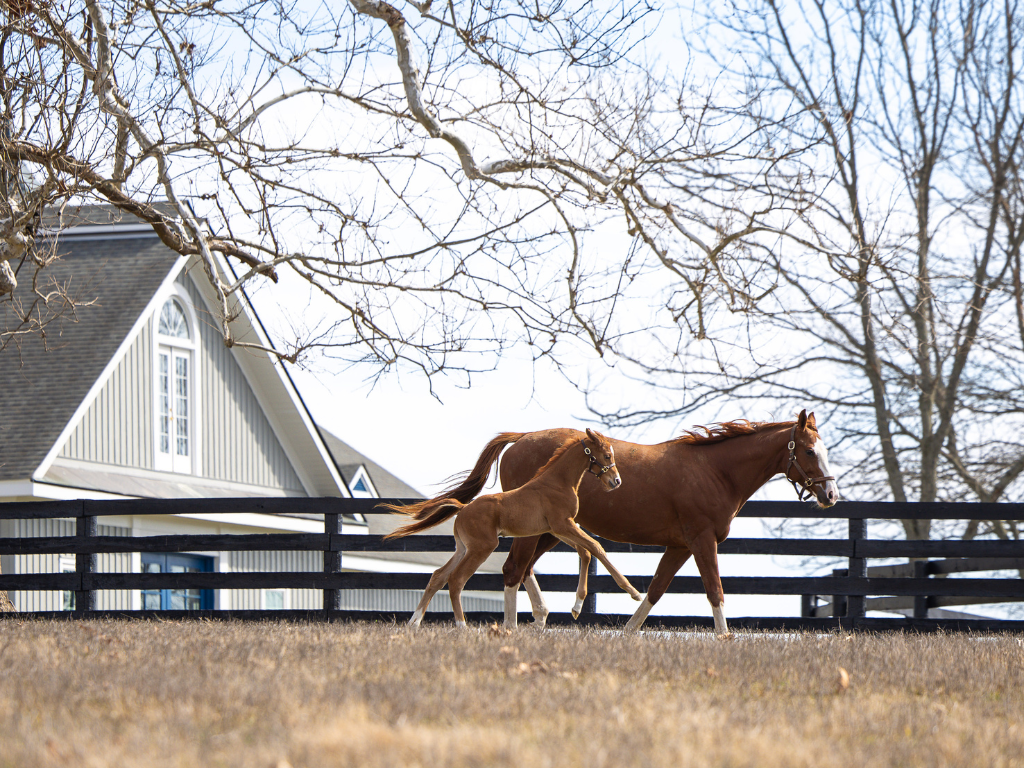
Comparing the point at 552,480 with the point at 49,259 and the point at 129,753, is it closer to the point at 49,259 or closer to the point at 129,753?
the point at 129,753

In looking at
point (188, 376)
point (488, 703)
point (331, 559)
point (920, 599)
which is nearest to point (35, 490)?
point (188, 376)

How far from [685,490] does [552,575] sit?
307 cm

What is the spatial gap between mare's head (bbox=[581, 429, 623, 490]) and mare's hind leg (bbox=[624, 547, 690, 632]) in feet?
4.63

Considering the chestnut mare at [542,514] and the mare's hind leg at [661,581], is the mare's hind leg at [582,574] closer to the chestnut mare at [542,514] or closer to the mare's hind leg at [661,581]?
the chestnut mare at [542,514]

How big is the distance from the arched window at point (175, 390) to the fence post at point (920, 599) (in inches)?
516

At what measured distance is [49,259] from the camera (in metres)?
13.4

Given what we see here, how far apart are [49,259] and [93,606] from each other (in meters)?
3.94

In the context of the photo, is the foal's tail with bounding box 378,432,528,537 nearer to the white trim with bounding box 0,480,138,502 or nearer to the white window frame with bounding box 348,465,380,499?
the white trim with bounding box 0,480,138,502

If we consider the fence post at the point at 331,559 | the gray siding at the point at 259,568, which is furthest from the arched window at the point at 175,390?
the fence post at the point at 331,559

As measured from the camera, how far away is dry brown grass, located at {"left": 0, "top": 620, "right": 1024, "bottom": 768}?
4.57m

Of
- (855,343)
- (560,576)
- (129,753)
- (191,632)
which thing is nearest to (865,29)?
(855,343)

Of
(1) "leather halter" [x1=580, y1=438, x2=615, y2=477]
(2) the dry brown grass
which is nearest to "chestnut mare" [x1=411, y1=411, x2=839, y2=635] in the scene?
(1) "leather halter" [x1=580, y1=438, x2=615, y2=477]

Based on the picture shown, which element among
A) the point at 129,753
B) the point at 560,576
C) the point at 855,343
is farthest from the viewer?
the point at 855,343

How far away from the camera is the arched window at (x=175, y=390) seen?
72.8 ft
